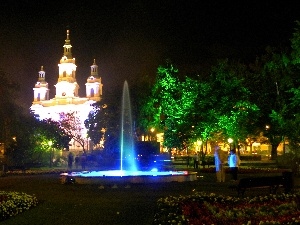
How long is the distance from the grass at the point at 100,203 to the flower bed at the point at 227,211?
23.4 inches

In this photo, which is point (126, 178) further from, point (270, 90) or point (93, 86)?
point (93, 86)

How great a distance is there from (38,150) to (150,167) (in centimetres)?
1899

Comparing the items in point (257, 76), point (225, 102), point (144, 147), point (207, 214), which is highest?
point (257, 76)

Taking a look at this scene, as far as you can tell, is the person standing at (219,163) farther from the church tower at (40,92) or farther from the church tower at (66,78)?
the church tower at (40,92)

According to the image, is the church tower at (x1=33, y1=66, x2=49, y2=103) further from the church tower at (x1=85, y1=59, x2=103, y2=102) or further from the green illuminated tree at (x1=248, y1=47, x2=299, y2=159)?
the green illuminated tree at (x1=248, y1=47, x2=299, y2=159)

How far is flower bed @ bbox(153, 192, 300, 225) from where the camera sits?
468 inches

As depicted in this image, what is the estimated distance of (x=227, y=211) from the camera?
13.3 meters

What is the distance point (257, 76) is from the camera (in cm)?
5169

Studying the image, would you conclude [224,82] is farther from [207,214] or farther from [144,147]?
[207,214]

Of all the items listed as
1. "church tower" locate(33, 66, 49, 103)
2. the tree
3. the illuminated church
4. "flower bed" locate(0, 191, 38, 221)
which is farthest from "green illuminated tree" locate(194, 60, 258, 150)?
"church tower" locate(33, 66, 49, 103)

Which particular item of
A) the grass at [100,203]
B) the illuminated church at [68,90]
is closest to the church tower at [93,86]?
the illuminated church at [68,90]

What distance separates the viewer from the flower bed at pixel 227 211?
39.0 feet

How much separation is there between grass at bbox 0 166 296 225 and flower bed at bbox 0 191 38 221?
22cm

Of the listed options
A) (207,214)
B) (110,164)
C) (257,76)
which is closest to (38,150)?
(110,164)
